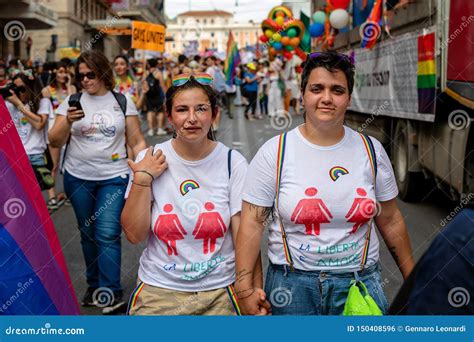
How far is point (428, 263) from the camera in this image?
5.24 feet

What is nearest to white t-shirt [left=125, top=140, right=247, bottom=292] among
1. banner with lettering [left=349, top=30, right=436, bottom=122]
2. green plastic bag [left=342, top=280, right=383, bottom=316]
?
green plastic bag [left=342, top=280, right=383, bottom=316]

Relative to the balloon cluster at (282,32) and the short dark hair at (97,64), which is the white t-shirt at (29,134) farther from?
the balloon cluster at (282,32)

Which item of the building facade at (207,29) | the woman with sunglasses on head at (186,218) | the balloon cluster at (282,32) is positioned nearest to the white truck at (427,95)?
the woman with sunglasses on head at (186,218)

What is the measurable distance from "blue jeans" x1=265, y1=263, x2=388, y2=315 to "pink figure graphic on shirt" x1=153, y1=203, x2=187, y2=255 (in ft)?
1.32

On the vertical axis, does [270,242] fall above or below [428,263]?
below

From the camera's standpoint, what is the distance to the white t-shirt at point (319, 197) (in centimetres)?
261

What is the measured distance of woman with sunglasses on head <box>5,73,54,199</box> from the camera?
22.8 feet

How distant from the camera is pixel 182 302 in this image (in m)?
2.88

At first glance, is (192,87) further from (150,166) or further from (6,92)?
(6,92)

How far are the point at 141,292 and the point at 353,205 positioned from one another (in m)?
0.94

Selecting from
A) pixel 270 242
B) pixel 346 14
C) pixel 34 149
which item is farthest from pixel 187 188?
pixel 346 14

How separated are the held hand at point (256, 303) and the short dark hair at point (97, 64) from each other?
248cm

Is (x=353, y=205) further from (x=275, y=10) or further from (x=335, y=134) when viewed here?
(x=275, y=10)

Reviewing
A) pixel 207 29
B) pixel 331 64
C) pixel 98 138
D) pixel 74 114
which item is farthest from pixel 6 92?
pixel 207 29
